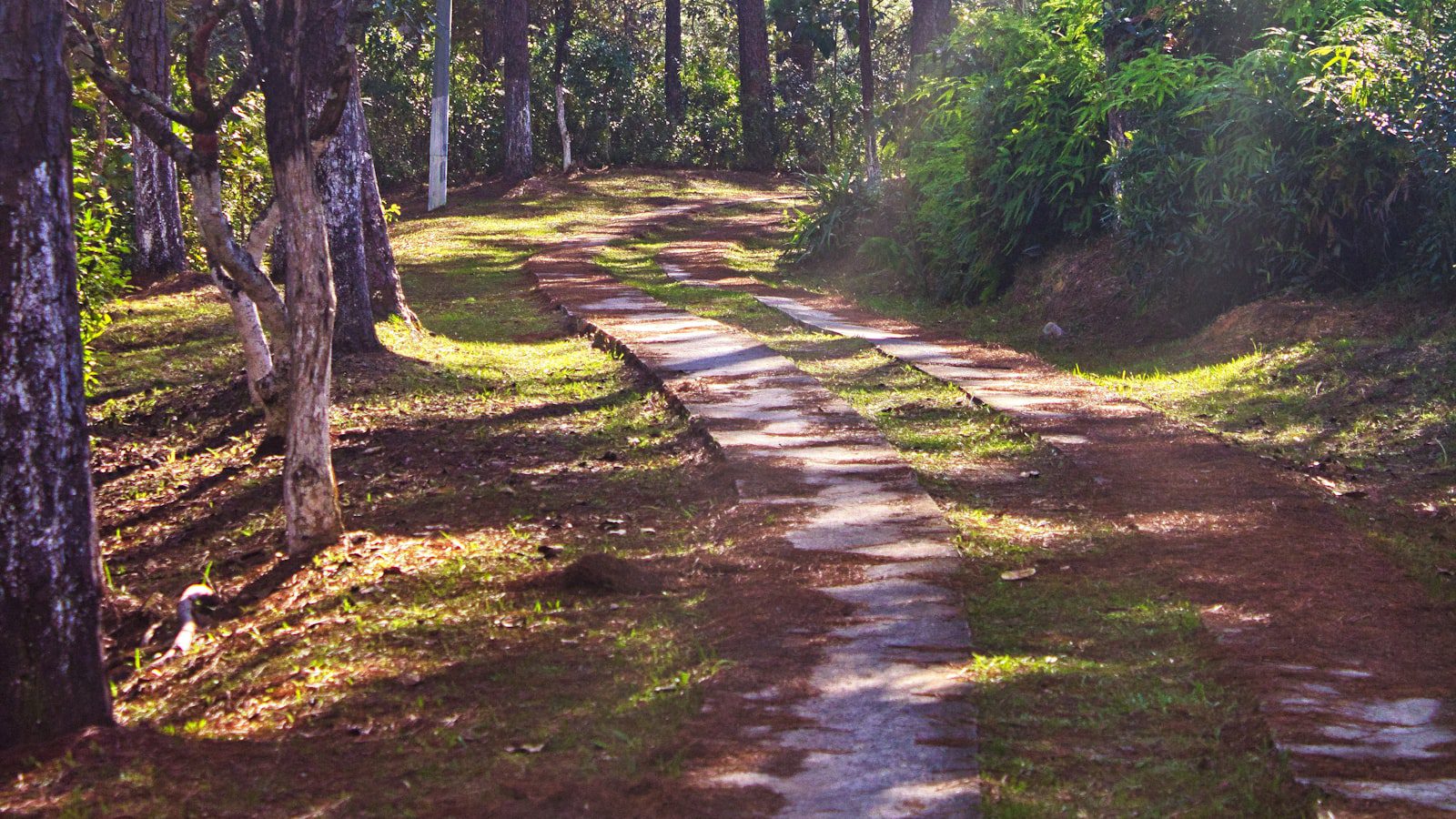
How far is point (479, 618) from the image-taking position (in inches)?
204

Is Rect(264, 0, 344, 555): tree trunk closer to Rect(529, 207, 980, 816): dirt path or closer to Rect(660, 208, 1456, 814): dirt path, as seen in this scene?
Rect(529, 207, 980, 816): dirt path

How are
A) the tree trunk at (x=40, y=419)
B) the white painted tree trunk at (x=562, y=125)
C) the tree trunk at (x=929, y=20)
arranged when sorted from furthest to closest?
the white painted tree trunk at (x=562, y=125)
the tree trunk at (x=929, y=20)
the tree trunk at (x=40, y=419)

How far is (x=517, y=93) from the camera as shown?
28.2 metres

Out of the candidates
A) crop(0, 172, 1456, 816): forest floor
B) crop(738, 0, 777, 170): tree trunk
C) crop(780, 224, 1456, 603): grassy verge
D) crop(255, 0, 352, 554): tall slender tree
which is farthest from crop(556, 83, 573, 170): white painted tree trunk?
crop(255, 0, 352, 554): tall slender tree

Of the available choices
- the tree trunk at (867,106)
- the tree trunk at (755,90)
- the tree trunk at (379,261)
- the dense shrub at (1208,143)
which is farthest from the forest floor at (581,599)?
the tree trunk at (755,90)

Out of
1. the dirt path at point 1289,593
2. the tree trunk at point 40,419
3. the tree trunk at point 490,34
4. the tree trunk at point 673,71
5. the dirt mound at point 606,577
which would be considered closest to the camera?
the dirt path at point 1289,593

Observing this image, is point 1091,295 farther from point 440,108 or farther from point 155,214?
point 440,108

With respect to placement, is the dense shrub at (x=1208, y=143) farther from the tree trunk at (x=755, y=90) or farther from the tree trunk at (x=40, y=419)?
the tree trunk at (x=755, y=90)

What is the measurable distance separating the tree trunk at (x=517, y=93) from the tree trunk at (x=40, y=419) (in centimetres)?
2435

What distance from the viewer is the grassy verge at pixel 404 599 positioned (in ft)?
12.6

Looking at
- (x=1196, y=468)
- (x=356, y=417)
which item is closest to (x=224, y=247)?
(x=356, y=417)

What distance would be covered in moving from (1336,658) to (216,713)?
365 centimetres

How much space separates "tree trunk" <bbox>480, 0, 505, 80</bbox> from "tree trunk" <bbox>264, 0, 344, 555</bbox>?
30.5 m

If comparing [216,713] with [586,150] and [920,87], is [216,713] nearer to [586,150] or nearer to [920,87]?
[920,87]
